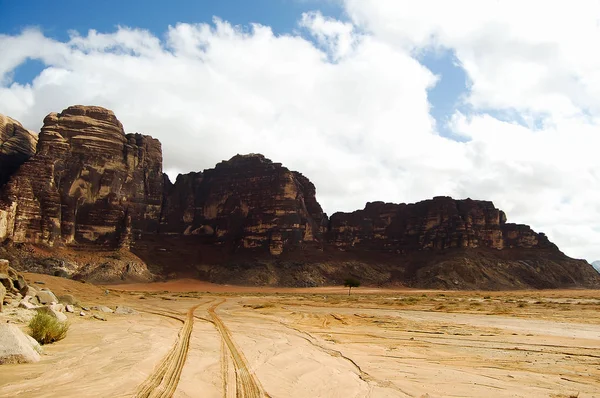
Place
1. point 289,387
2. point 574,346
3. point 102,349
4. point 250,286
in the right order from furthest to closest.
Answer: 1. point 250,286
2. point 574,346
3. point 102,349
4. point 289,387

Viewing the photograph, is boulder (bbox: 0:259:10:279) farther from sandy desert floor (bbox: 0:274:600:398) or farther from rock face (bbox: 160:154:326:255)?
rock face (bbox: 160:154:326:255)

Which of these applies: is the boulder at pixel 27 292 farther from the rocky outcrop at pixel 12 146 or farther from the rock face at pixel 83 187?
the rocky outcrop at pixel 12 146

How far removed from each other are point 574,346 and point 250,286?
76.6 meters

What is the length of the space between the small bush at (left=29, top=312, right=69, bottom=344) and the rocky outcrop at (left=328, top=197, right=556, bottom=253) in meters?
104

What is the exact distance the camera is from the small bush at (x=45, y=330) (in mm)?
11335

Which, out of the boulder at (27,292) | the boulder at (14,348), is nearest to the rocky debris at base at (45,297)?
the boulder at (27,292)

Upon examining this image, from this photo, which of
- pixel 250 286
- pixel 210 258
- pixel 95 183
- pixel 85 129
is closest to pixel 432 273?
pixel 250 286

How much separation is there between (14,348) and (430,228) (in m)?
115

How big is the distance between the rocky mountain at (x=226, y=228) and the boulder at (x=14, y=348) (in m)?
72.6

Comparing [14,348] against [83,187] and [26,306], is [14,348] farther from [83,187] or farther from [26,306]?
[83,187]

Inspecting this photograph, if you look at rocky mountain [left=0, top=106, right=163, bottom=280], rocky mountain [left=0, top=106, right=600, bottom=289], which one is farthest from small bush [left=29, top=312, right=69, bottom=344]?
rocky mountain [left=0, top=106, right=163, bottom=280]

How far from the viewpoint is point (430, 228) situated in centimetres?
11488

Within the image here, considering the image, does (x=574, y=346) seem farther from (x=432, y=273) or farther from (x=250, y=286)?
(x=432, y=273)

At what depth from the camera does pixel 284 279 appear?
90.6 m
